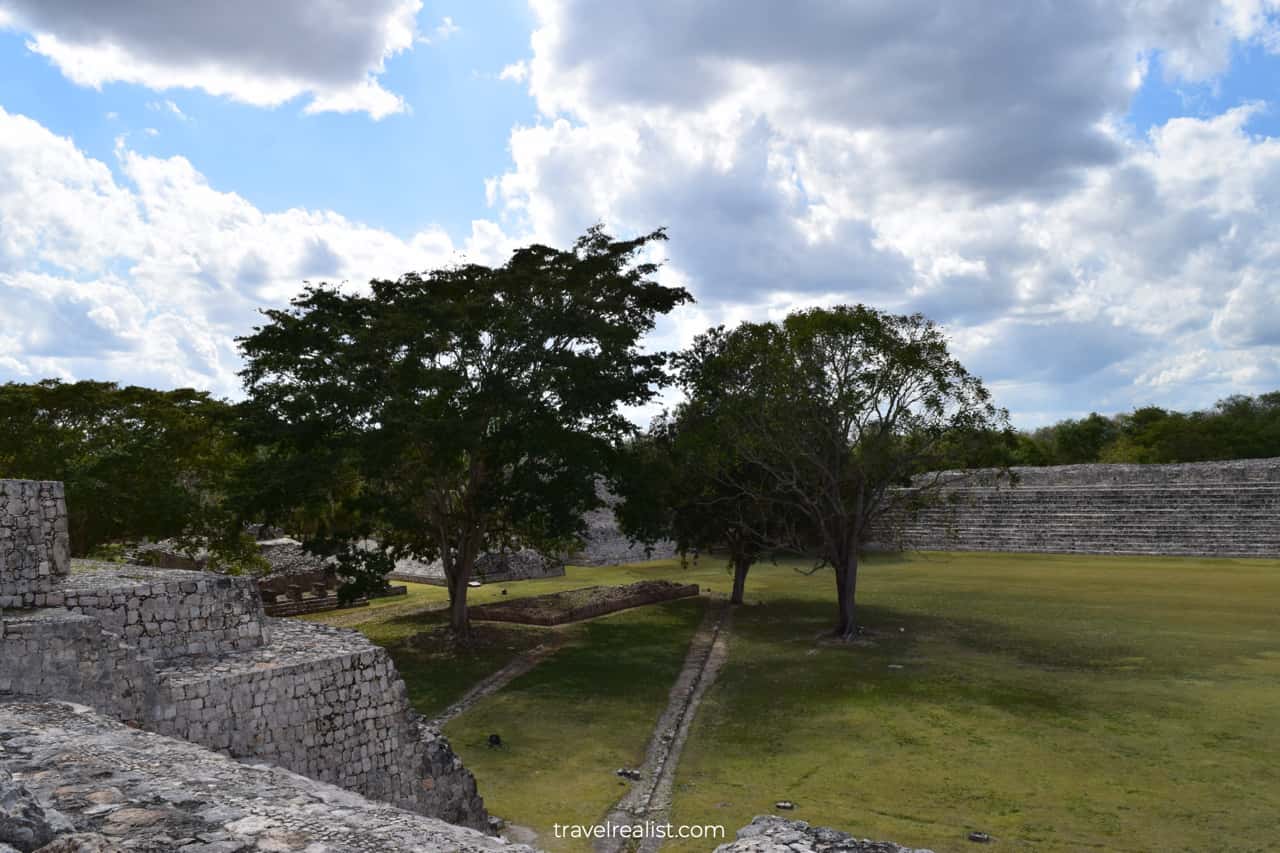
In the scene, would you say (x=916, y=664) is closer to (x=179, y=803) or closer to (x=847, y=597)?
(x=847, y=597)

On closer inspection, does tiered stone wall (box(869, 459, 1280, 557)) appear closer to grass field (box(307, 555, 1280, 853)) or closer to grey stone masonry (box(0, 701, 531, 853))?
grass field (box(307, 555, 1280, 853))

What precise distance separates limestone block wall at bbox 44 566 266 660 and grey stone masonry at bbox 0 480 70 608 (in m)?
0.20

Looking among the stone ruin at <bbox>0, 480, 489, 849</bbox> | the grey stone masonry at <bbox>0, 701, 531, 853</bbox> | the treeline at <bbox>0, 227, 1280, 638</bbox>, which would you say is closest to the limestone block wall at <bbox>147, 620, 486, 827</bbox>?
the stone ruin at <bbox>0, 480, 489, 849</bbox>

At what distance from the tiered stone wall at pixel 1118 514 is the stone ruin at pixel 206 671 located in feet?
94.8

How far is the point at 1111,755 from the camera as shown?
1198cm

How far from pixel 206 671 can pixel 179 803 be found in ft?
10.1

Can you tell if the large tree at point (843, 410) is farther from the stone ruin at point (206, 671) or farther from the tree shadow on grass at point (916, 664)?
the stone ruin at point (206, 671)

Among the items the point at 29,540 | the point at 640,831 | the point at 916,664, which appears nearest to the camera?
the point at 29,540

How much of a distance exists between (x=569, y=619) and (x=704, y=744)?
11549mm

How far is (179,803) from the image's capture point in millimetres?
5699

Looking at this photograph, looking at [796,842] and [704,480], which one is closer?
[796,842]

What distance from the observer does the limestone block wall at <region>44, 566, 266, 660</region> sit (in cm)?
873

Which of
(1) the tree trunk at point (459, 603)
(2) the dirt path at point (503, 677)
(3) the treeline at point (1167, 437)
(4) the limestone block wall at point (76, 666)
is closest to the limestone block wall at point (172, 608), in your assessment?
(4) the limestone block wall at point (76, 666)

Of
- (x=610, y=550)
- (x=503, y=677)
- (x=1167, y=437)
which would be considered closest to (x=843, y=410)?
(x=503, y=677)
